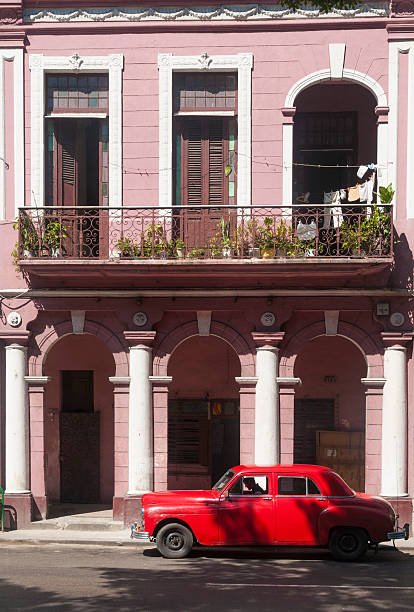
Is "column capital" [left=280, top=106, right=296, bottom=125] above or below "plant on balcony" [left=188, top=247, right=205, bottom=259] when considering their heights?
above

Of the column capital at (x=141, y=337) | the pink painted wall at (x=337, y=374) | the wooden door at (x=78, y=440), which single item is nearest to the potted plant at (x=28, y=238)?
the column capital at (x=141, y=337)

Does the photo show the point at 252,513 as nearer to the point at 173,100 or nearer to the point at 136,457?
the point at 136,457

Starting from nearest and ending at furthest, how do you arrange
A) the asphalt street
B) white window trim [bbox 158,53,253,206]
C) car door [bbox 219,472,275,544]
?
the asphalt street, car door [bbox 219,472,275,544], white window trim [bbox 158,53,253,206]

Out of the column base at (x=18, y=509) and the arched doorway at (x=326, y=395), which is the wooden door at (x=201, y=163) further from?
the column base at (x=18, y=509)

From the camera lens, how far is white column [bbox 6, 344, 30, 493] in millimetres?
17297

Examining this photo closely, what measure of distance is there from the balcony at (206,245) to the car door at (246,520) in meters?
4.45

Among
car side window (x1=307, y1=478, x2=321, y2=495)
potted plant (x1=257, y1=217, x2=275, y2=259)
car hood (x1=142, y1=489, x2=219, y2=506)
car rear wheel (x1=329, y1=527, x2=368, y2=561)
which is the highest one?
potted plant (x1=257, y1=217, x2=275, y2=259)

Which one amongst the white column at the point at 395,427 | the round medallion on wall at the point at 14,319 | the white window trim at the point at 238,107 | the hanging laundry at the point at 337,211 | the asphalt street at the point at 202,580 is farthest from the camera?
the round medallion on wall at the point at 14,319

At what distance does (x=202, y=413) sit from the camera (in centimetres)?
2011

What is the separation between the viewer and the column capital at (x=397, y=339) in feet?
55.3

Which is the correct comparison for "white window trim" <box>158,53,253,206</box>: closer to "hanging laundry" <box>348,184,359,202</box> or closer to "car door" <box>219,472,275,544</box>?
"hanging laundry" <box>348,184,359,202</box>

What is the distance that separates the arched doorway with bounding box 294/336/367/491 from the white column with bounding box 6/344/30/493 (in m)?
6.17

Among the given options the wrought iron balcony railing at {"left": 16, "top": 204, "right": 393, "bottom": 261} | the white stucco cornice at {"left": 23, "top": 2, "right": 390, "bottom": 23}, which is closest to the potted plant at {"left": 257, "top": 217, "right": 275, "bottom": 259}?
the wrought iron balcony railing at {"left": 16, "top": 204, "right": 393, "bottom": 261}

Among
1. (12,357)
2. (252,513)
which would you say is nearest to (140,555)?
(252,513)
